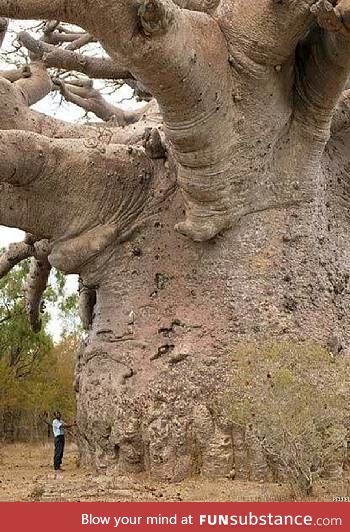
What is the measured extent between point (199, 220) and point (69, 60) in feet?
7.81

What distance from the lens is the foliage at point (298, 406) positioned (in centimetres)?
438

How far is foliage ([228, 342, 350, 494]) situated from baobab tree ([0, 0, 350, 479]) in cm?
50

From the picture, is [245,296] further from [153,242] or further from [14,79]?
[14,79]

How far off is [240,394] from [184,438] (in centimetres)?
55

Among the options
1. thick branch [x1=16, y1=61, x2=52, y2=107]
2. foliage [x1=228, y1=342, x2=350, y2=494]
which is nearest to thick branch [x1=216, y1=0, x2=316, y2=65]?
foliage [x1=228, y1=342, x2=350, y2=494]

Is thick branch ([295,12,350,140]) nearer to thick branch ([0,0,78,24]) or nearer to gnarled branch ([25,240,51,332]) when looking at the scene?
thick branch ([0,0,78,24])

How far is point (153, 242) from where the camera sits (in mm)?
5793

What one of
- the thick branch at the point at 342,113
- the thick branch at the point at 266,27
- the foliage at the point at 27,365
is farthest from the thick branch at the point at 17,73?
the foliage at the point at 27,365

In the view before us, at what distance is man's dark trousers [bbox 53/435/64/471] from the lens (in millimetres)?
6711

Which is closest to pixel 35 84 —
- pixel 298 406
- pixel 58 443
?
pixel 58 443

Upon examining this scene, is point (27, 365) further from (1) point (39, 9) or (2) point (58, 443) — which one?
(1) point (39, 9)

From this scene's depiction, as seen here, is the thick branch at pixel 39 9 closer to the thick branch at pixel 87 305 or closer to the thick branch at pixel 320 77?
the thick branch at pixel 320 77

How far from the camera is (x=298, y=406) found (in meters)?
4.40
